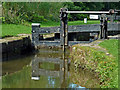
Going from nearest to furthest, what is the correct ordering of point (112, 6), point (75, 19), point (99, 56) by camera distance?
point (99, 56)
point (75, 19)
point (112, 6)

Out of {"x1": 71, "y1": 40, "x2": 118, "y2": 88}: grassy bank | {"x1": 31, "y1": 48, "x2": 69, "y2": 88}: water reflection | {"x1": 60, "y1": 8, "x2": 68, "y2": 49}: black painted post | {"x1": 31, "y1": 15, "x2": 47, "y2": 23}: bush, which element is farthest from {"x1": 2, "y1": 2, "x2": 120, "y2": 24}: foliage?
{"x1": 71, "y1": 40, "x2": 118, "y2": 88}: grassy bank

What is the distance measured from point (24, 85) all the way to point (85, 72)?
254cm

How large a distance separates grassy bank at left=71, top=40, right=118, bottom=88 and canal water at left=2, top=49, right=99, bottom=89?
31 centimetres

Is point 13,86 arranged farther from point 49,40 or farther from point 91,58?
point 49,40

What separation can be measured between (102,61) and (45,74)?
8.85 feet

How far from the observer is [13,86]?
9789 millimetres

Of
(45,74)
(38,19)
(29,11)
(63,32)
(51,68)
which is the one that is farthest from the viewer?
(38,19)

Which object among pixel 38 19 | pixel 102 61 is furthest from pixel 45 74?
A: pixel 38 19

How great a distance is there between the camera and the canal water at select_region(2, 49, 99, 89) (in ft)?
32.7

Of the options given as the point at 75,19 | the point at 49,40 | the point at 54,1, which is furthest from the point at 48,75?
the point at 75,19

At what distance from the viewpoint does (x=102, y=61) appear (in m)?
10.0

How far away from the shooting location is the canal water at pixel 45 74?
996 centimetres

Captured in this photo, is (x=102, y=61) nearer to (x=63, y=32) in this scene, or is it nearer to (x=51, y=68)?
(x=51, y=68)

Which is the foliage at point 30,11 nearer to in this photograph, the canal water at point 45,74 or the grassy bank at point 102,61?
the canal water at point 45,74
